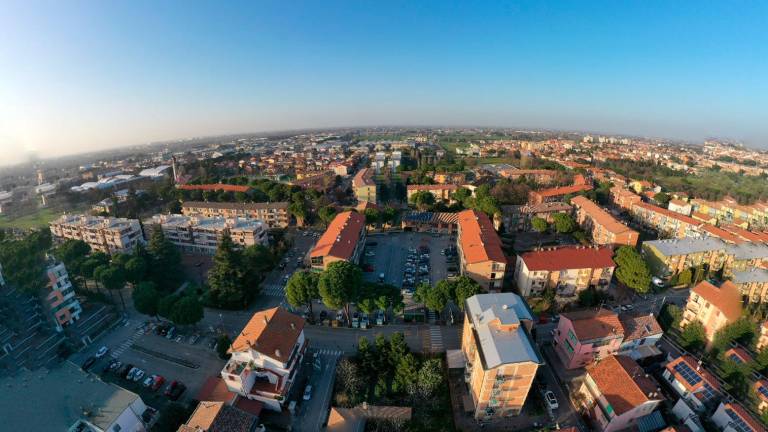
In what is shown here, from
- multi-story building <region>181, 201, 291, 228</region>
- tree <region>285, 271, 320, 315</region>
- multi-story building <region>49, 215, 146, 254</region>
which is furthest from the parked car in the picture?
multi-story building <region>181, 201, 291, 228</region>

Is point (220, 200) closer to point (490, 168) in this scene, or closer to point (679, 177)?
point (490, 168)

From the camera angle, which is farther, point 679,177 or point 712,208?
point 679,177

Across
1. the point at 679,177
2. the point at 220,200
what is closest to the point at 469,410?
the point at 220,200

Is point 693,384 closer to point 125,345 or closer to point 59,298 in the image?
point 125,345

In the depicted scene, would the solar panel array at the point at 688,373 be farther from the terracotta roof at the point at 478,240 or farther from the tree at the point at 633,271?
the terracotta roof at the point at 478,240

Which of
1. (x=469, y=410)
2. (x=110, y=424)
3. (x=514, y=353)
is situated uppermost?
(x=514, y=353)

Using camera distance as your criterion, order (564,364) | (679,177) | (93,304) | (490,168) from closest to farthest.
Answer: (564,364)
(93,304)
(679,177)
(490,168)

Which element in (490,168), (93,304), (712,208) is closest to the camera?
(93,304)
